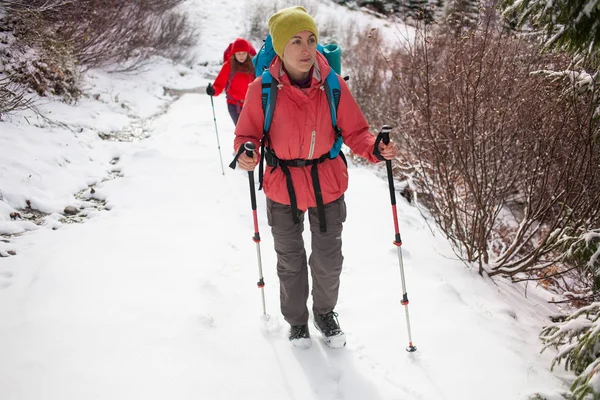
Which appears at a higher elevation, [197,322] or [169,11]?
[169,11]

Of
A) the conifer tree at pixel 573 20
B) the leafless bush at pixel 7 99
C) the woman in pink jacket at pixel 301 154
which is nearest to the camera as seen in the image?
the conifer tree at pixel 573 20

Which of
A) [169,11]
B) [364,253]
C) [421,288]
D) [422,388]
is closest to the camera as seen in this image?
[422,388]

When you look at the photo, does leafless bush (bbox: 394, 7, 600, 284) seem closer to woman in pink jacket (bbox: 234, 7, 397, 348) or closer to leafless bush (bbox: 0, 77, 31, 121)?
woman in pink jacket (bbox: 234, 7, 397, 348)

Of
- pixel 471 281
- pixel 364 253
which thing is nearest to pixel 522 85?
pixel 471 281

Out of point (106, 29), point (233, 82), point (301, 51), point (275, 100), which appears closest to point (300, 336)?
point (275, 100)

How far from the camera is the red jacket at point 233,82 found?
6039 millimetres

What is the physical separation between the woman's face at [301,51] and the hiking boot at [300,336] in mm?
1683

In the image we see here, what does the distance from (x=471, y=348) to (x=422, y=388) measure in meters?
0.57

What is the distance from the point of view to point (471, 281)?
4.08 m

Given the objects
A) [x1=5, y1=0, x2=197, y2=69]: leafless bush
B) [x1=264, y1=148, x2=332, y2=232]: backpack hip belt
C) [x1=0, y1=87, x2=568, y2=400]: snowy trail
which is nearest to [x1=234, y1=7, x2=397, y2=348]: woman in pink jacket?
[x1=264, y1=148, x2=332, y2=232]: backpack hip belt

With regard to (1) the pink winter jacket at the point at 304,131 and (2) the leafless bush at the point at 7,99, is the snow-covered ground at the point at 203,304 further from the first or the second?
(1) the pink winter jacket at the point at 304,131

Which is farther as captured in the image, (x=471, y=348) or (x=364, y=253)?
(x=364, y=253)

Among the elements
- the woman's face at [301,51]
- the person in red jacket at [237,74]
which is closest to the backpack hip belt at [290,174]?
the woman's face at [301,51]

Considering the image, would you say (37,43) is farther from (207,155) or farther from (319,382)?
(319,382)
